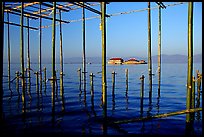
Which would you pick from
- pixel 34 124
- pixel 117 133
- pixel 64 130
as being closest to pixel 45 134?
pixel 64 130

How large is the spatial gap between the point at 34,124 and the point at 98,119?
3.55 meters

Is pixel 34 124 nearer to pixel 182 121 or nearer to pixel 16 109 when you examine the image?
pixel 16 109

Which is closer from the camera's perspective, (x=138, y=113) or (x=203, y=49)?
(x=203, y=49)

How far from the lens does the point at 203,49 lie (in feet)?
12.4

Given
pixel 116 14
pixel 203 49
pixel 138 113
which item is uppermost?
pixel 116 14

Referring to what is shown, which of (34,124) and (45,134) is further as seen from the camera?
(34,124)

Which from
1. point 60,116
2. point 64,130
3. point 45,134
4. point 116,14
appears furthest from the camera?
point 116,14

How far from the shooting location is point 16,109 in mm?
15641

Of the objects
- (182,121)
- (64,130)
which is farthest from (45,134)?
Result: (182,121)

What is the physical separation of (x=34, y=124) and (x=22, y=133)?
1.57 meters

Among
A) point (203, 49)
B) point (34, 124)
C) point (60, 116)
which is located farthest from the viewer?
point (60, 116)

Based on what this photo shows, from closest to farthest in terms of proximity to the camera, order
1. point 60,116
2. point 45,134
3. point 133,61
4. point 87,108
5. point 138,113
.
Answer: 1. point 45,134
2. point 60,116
3. point 138,113
4. point 87,108
5. point 133,61

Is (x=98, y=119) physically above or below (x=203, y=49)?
below

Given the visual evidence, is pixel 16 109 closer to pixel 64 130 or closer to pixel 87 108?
pixel 87 108
